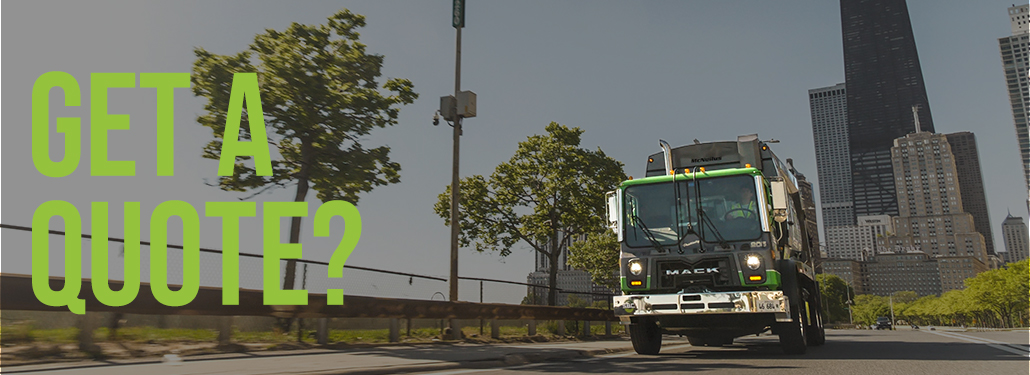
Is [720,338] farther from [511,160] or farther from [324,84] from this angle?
[511,160]

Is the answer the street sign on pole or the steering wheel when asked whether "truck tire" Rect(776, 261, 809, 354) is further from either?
the street sign on pole

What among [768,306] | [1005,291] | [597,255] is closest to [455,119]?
[768,306]

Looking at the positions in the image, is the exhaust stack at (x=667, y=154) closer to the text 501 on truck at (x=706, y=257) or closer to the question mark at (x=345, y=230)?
the text 501 on truck at (x=706, y=257)

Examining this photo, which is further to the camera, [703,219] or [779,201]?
[703,219]

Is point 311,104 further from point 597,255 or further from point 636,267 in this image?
point 597,255

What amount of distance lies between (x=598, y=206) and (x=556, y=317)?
A: 8646mm

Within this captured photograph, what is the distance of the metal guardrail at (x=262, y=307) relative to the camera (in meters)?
6.77

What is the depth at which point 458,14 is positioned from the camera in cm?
1631

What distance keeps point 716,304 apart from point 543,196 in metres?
14.8

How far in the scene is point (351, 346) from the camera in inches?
432

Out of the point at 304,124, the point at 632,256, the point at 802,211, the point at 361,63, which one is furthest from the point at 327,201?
the point at 802,211

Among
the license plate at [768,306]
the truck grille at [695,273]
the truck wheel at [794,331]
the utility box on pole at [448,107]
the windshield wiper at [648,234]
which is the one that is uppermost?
the utility box on pole at [448,107]

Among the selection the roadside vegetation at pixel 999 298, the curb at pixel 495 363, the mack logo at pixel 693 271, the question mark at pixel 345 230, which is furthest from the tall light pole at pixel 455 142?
the roadside vegetation at pixel 999 298

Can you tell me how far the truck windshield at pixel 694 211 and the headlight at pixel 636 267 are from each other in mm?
319
